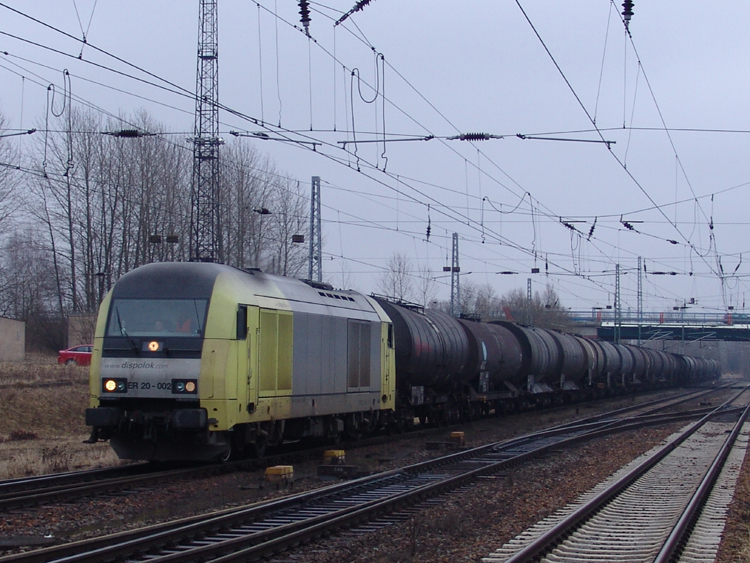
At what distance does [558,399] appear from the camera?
4119 centimetres

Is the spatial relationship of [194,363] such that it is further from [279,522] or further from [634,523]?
[634,523]

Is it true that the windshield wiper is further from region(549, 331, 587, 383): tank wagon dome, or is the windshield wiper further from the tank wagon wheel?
region(549, 331, 587, 383): tank wagon dome

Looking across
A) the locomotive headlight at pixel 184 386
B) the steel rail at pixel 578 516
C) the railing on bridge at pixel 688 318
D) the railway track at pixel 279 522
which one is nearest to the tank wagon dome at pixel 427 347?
the railway track at pixel 279 522

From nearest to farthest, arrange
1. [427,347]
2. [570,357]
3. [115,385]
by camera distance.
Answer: [115,385], [427,347], [570,357]

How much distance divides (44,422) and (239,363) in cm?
1429

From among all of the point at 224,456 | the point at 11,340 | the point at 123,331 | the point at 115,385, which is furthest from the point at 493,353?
the point at 11,340

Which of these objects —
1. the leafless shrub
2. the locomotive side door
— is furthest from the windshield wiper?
the leafless shrub

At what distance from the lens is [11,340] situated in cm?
4403

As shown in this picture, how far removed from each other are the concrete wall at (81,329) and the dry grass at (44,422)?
12933mm

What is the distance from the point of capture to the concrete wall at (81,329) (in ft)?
155

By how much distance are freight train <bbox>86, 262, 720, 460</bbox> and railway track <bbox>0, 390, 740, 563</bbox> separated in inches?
97.1

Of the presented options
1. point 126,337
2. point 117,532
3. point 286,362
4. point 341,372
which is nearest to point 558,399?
point 341,372

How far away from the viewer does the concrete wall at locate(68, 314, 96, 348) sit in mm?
47344

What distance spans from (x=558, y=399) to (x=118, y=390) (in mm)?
30181
